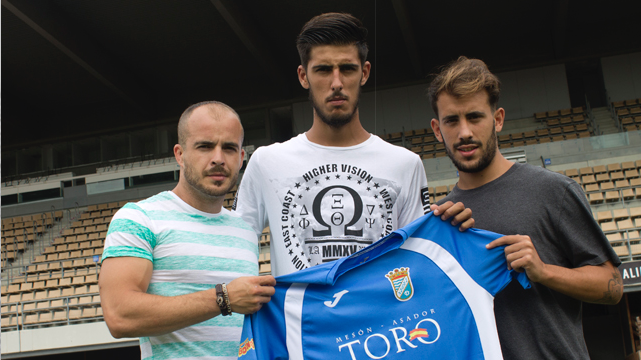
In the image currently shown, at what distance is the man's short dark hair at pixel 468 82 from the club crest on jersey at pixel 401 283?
72cm

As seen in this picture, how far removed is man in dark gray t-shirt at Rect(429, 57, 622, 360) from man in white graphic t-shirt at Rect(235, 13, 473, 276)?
277 mm

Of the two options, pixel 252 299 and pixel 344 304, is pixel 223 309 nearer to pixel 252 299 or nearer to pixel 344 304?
pixel 252 299

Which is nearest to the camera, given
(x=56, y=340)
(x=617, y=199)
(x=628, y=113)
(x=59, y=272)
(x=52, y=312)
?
(x=56, y=340)

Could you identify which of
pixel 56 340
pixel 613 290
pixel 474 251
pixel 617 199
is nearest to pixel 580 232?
pixel 613 290

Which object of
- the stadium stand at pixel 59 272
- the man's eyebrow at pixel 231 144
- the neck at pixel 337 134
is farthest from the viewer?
the stadium stand at pixel 59 272

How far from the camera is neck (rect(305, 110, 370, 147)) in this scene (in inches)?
79.5

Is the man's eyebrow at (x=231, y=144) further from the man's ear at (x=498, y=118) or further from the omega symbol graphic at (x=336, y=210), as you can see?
the man's ear at (x=498, y=118)

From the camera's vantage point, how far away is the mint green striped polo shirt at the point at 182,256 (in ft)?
5.66

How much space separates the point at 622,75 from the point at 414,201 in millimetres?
16515

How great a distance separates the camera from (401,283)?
1806 mm

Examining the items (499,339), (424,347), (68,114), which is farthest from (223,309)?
(68,114)

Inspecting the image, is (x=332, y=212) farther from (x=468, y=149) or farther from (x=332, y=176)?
(x=468, y=149)

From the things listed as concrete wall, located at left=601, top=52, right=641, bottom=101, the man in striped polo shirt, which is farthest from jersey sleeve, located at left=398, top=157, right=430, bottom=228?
concrete wall, located at left=601, top=52, right=641, bottom=101

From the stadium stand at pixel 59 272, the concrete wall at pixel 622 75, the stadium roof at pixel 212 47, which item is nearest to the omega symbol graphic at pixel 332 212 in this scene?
the stadium stand at pixel 59 272
